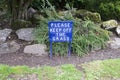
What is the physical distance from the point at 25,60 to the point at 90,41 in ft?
4.44

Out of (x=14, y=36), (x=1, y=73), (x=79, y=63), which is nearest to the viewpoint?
(x=1, y=73)

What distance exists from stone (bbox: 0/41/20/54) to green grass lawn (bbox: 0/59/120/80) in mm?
686

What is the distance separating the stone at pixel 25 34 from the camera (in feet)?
17.4

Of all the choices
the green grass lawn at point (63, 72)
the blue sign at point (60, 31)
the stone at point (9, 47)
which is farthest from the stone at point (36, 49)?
the green grass lawn at point (63, 72)

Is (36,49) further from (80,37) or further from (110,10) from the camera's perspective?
(110,10)

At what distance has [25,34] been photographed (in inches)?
213

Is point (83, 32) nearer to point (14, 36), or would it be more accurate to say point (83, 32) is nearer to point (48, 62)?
point (48, 62)

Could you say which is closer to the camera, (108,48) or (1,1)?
(108,48)

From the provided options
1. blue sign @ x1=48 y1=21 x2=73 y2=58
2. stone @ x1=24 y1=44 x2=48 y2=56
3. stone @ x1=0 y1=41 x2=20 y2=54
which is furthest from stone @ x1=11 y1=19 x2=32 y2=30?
blue sign @ x1=48 y1=21 x2=73 y2=58

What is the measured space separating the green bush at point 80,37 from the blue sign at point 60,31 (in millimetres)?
286

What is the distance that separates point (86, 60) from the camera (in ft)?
14.9

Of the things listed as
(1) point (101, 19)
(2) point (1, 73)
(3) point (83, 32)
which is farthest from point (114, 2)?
(2) point (1, 73)

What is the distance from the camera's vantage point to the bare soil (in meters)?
4.41

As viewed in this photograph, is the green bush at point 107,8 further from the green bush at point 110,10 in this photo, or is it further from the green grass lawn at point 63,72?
the green grass lawn at point 63,72
